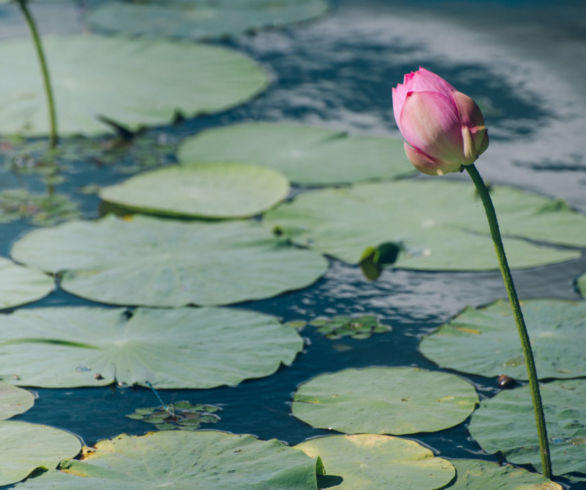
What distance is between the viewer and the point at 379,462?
1249 mm

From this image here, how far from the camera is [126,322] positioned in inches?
66.4

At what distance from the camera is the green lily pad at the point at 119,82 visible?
2787mm

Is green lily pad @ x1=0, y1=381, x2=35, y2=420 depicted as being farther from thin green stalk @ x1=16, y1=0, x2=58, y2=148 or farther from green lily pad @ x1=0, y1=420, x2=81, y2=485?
thin green stalk @ x1=16, y1=0, x2=58, y2=148

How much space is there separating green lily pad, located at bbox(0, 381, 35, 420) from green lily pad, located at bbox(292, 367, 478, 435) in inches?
17.6

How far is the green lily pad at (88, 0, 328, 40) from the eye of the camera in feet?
12.5

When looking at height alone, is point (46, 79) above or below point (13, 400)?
Result: above

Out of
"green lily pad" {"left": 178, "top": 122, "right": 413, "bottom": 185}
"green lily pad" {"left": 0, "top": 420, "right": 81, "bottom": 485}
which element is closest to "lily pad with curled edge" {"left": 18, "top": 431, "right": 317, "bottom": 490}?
"green lily pad" {"left": 0, "top": 420, "right": 81, "bottom": 485}

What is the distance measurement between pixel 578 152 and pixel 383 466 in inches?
63.8

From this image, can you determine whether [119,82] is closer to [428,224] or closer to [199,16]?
[199,16]

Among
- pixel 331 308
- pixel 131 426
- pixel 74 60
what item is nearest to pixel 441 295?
pixel 331 308

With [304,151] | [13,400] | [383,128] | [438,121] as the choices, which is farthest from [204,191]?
[438,121]

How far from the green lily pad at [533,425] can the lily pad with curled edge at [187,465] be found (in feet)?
1.05

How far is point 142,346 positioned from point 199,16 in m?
2.71

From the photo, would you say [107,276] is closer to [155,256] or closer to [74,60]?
[155,256]
